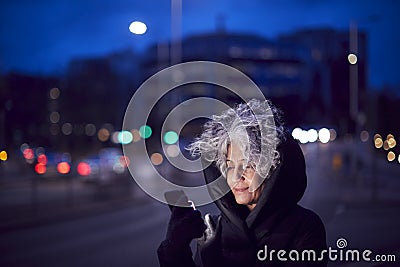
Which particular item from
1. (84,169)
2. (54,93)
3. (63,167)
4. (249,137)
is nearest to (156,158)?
(249,137)

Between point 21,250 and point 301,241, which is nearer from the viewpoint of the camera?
point 301,241

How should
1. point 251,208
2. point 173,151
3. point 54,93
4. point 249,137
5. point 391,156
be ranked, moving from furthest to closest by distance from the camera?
point 54,93, point 391,156, point 173,151, point 251,208, point 249,137

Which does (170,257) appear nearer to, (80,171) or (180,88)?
(180,88)

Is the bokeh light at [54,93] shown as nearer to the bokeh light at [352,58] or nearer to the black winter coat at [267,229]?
the bokeh light at [352,58]

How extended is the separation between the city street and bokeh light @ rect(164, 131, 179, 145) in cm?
72

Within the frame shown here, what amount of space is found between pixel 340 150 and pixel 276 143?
3.72m

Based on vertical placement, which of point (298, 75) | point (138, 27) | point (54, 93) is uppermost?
point (54, 93)

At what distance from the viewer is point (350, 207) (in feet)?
18.9

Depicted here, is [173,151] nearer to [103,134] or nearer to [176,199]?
[176,199]

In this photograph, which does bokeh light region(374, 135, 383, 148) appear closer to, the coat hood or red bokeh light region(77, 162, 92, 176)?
the coat hood

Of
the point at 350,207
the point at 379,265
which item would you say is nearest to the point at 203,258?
the point at 379,265

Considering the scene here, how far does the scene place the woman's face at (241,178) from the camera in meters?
1.90

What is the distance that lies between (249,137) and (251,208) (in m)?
0.26

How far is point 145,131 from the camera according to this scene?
152 inches
